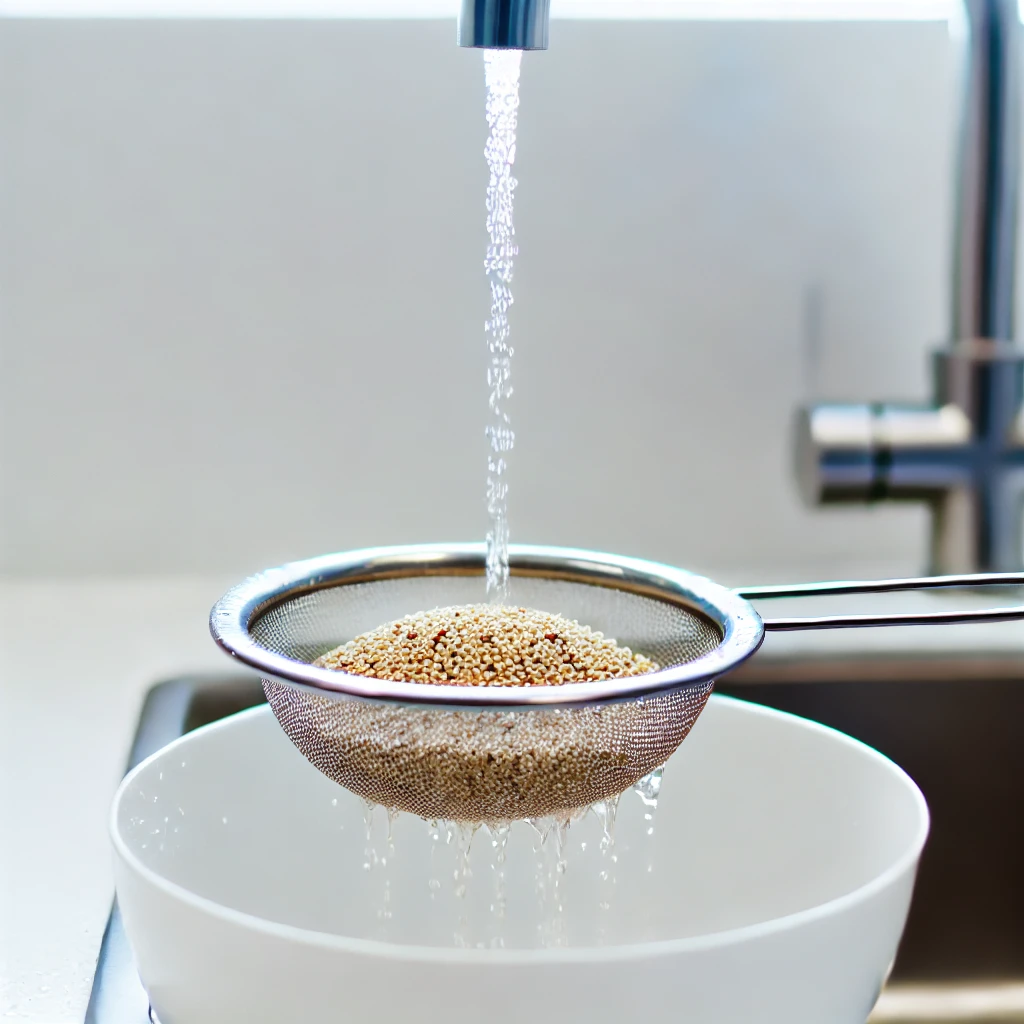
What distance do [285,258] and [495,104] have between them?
15.1 inches

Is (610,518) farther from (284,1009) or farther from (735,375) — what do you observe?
(284,1009)

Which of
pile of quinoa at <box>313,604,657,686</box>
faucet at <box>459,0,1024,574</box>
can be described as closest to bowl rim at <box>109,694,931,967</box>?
pile of quinoa at <box>313,604,657,686</box>

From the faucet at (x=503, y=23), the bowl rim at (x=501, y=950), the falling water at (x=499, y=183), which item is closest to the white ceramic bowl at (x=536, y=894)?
the bowl rim at (x=501, y=950)

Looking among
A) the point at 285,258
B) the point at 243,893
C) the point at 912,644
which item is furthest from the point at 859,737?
the point at 285,258

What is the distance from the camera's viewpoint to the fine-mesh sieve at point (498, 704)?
1.46 feet

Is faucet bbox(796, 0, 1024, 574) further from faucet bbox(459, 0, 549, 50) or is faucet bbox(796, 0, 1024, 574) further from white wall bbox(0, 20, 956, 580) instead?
faucet bbox(459, 0, 549, 50)

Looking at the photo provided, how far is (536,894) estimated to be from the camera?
0.62 m

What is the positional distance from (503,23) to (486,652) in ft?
0.77

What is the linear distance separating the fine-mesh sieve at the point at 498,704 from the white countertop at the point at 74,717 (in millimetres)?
121

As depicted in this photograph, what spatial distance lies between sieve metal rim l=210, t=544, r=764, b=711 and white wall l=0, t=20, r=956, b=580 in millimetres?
330

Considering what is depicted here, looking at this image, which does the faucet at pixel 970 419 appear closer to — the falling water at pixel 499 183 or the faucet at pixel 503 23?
the falling water at pixel 499 183

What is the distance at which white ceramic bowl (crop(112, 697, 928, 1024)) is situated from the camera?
0.38 metres

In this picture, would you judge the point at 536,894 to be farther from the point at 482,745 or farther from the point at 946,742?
the point at 946,742

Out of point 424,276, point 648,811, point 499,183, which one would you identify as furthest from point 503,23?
point 424,276
